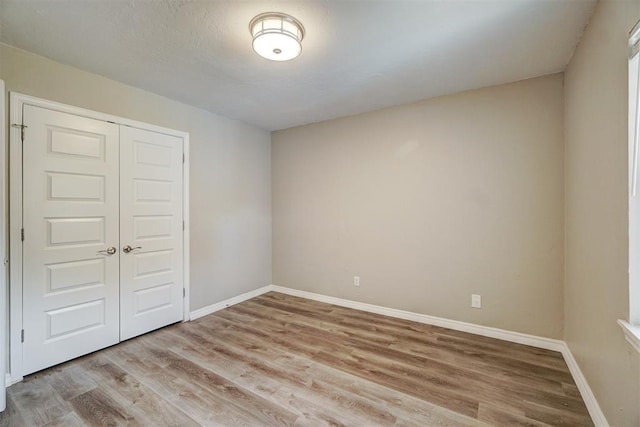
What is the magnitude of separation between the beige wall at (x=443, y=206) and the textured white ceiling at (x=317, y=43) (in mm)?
397

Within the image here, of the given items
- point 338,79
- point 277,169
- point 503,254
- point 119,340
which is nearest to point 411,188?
point 503,254

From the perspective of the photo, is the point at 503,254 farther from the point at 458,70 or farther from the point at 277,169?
the point at 277,169

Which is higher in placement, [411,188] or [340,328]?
[411,188]

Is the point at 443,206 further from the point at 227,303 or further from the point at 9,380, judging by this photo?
the point at 9,380

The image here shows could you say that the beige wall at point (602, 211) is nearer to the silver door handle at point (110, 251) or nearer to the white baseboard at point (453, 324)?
the white baseboard at point (453, 324)

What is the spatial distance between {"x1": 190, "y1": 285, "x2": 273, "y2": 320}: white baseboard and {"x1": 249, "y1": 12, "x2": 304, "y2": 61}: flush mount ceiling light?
9.79 ft

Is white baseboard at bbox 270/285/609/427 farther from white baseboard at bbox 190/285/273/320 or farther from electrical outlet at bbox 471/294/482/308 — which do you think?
white baseboard at bbox 190/285/273/320

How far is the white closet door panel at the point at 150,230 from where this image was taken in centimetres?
267

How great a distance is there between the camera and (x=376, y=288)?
3.39 m

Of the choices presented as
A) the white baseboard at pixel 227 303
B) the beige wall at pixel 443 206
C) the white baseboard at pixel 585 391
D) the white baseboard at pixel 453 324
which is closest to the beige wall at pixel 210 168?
the white baseboard at pixel 227 303

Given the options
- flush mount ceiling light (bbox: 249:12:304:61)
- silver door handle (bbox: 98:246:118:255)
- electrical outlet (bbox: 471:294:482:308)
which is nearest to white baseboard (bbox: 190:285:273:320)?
silver door handle (bbox: 98:246:118:255)

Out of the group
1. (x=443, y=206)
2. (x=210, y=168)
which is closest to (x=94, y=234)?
(x=210, y=168)

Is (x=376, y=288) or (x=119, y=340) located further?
(x=376, y=288)

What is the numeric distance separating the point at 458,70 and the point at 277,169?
277 cm
